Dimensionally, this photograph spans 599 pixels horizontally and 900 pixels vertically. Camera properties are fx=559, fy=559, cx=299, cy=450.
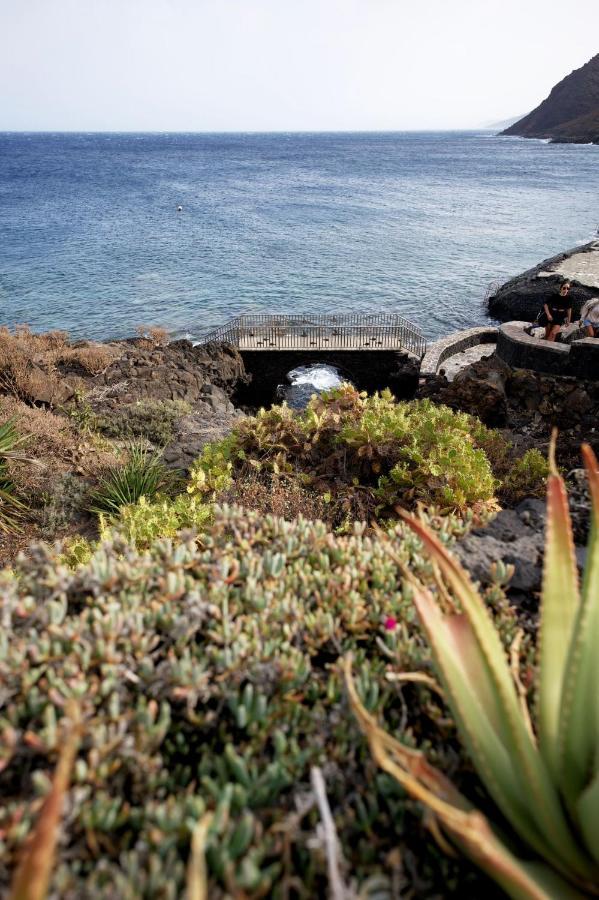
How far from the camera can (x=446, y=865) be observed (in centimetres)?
144

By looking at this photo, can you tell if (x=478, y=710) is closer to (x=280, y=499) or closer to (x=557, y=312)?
(x=280, y=499)

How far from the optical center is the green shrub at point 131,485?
650 centimetres

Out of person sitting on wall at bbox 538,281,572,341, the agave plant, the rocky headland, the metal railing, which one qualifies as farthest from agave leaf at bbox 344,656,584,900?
the rocky headland

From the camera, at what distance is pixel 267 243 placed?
49.8 m

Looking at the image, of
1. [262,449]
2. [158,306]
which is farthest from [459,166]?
[262,449]

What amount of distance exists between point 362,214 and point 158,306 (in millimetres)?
40146

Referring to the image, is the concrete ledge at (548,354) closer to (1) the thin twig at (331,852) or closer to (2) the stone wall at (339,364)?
(1) the thin twig at (331,852)

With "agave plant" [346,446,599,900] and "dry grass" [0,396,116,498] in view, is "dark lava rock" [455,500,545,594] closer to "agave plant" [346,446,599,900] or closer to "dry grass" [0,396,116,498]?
"agave plant" [346,446,599,900]

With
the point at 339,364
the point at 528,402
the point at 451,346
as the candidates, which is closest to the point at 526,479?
the point at 528,402

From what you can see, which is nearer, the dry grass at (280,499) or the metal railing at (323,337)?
the dry grass at (280,499)

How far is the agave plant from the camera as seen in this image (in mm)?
1386

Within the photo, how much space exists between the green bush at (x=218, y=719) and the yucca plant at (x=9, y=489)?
181 inches

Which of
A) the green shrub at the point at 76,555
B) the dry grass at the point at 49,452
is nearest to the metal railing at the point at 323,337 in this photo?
the dry grass at the point at 49,452

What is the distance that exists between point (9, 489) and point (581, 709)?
23.5 ft
